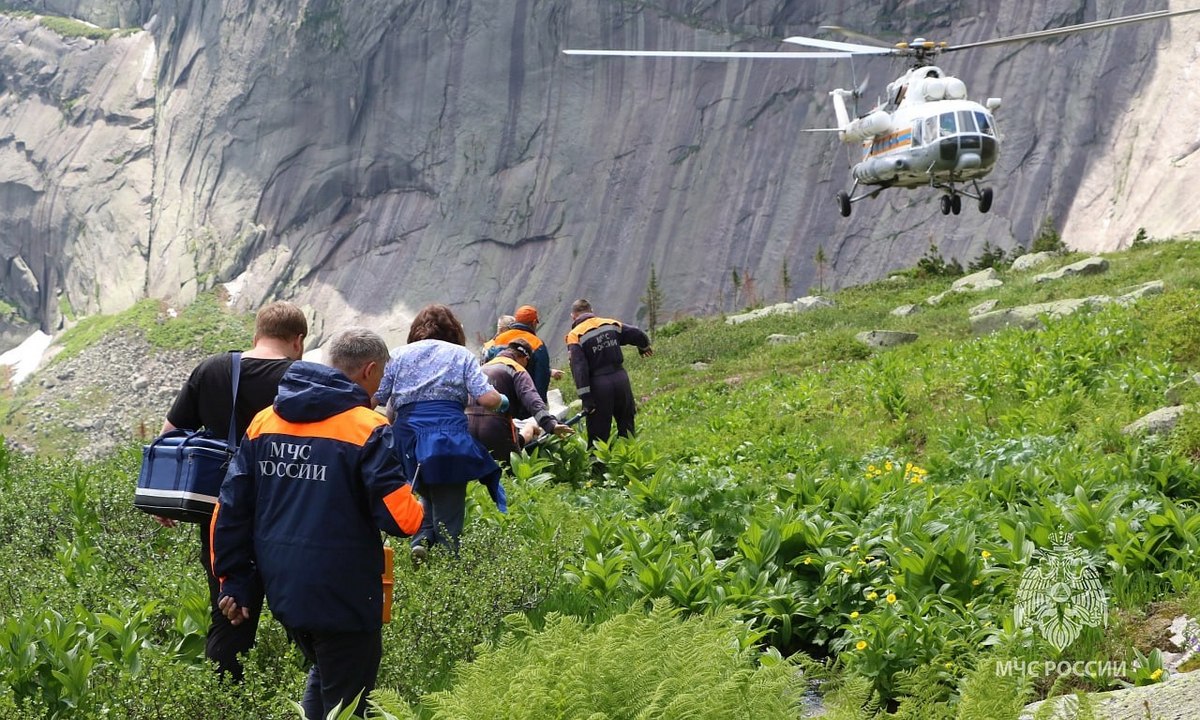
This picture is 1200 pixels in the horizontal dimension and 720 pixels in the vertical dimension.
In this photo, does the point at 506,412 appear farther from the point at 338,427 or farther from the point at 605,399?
the point at 338,427

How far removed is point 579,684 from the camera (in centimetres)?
353

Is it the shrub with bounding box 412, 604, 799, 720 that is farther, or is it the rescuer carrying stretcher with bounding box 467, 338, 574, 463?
the rescuer carrying stretcher with bounding box 467, 338, 574, 463

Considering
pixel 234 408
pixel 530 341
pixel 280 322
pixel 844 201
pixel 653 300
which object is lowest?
pixel 653 300

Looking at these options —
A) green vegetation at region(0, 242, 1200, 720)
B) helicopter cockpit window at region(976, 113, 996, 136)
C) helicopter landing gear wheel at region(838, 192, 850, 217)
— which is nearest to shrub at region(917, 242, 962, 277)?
helicopter landing gear wheel at region(838, 192, 850, 217)

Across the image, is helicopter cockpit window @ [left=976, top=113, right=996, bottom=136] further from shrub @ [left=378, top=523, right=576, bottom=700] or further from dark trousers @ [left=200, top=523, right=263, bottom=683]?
dark trousers @ [left=200, top=523, right=263, bottom=683]

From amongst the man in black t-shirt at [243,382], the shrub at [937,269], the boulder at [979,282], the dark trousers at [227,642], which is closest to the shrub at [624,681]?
the dark trousers at [227,642]

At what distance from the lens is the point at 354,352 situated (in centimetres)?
504

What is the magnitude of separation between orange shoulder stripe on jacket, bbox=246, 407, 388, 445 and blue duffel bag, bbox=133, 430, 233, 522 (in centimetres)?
85

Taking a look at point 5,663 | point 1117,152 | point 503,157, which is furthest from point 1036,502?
point 503,157

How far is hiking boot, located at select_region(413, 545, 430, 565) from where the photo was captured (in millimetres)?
6637

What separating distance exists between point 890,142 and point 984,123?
195 cm

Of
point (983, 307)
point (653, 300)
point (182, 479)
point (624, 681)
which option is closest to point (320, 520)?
point (182, 479)

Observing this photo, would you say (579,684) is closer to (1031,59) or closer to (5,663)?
(5,663)

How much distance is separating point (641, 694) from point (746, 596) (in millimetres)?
2326
